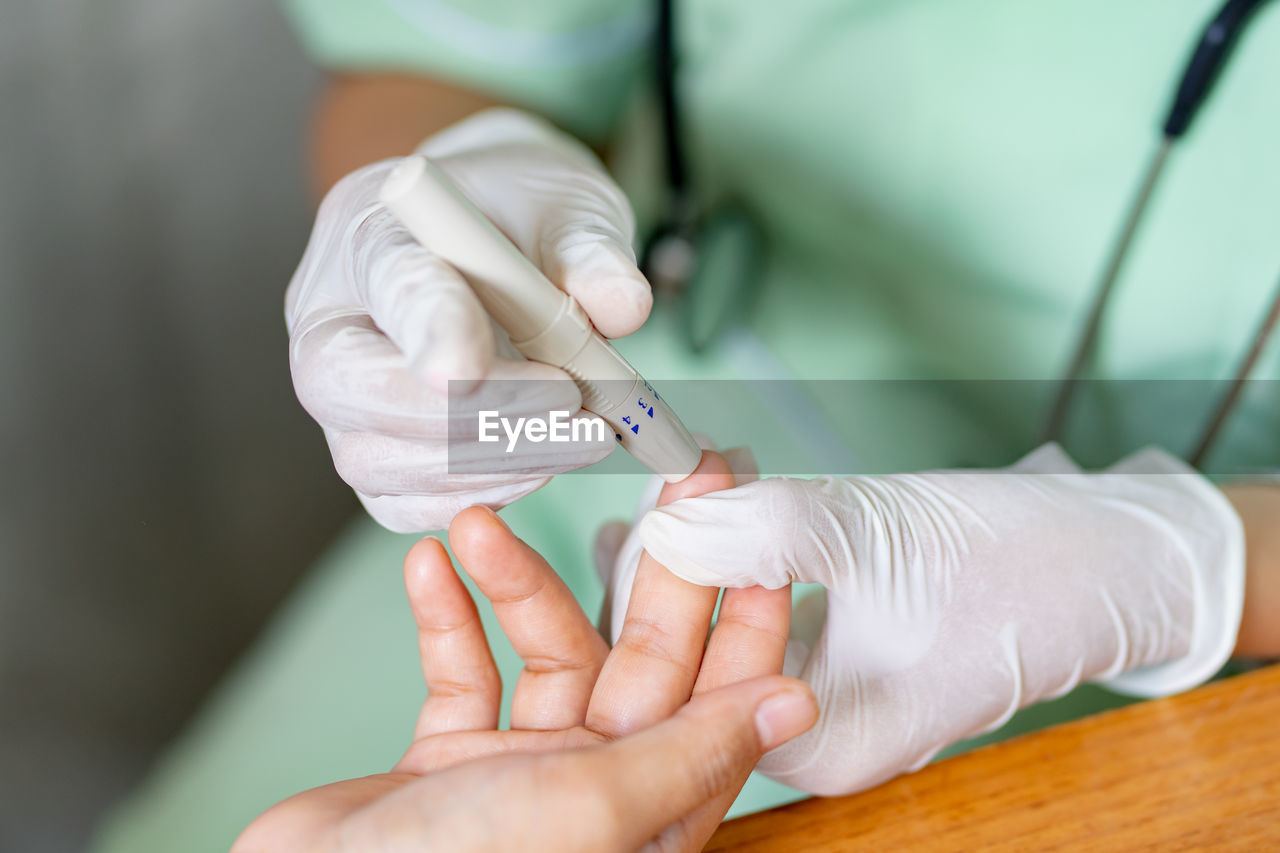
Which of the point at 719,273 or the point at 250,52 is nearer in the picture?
the point at 719,273

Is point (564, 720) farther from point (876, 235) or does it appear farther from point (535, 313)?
point (876, 235)

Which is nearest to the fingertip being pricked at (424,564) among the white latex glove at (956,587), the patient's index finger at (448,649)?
the patient's index finger at (448,649)

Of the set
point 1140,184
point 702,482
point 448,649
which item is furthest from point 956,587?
point 1140,184

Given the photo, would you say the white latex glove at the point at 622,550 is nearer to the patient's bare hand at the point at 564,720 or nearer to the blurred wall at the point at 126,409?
the patient's bare hand at the point at 564,720

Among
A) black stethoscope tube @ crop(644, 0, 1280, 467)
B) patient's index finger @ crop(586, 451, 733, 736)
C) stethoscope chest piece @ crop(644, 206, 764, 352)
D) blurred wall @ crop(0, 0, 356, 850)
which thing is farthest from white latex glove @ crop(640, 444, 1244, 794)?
blurred wall @ crop(0, 0, 356, 850)

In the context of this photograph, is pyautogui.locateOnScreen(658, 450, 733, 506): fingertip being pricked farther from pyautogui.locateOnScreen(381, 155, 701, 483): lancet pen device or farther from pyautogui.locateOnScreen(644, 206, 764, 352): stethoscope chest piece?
pyautogui.locateOnScreen(644, 206, 764, 352): stethoscope chest piece

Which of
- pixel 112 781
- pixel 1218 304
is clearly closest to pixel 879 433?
pixel 1218 304

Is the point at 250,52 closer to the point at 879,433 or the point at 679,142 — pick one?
the point at 679,142
